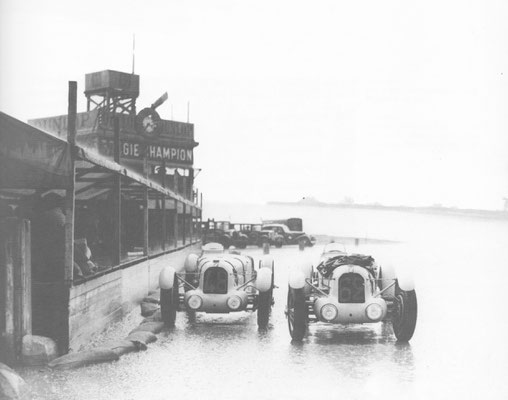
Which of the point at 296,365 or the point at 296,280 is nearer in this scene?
the point at 296,365

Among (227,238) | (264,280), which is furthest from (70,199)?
(227,238)

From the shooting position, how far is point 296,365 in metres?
8.47

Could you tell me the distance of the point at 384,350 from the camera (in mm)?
9539

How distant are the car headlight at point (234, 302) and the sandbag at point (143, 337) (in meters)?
1.55

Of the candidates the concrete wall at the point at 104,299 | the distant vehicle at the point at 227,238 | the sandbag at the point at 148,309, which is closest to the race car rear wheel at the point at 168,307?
the concrete wall at the point at 104,299

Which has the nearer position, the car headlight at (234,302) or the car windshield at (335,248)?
the car headlight at (234,302)

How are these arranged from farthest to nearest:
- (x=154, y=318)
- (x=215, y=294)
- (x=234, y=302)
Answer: (x=154, y=318) → (x=215, y=294) → (x=234, y=302)

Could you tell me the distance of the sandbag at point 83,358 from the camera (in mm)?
8031

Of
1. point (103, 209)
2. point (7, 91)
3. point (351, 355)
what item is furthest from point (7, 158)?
point (103, 209)

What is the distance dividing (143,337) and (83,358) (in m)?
1.73

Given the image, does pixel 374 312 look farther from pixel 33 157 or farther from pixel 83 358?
pixel 33 157

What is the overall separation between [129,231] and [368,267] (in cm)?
1375

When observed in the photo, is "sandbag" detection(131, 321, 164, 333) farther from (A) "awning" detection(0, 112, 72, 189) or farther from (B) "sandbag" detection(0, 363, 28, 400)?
(B) "sandbag" detection(0, 363, 28, 400)

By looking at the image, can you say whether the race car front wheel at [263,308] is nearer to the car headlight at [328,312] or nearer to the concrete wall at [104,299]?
the car headlight at [328,312]
